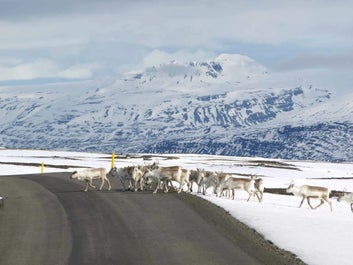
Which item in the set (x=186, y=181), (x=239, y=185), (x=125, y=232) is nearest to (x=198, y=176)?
(x=186, y=181)

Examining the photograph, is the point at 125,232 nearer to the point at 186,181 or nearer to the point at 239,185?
the point at 186,181

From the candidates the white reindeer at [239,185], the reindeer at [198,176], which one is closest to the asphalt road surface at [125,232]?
the white reindeer at [239,185]

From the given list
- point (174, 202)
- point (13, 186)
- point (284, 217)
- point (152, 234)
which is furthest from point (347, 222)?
point (13, 186)

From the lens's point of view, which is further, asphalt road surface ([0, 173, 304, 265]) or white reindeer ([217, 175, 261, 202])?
white reindeer ([217, 175, 261, 202])

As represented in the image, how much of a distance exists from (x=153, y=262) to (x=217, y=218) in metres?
9.22

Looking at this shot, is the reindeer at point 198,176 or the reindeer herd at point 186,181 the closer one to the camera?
the reindeer herd at point 186,181

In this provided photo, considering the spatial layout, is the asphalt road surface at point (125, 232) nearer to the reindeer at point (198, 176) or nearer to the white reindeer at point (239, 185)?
the white reindeer at point (239, 185)

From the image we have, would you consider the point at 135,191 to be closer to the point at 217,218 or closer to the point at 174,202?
the point at 174,202

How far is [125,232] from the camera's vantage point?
25.3 m

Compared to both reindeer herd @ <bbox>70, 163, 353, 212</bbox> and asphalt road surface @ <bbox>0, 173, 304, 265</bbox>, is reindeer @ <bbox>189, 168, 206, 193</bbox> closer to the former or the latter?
reindeer herd @ <bbox>70, 163, 353, 212</bbox>

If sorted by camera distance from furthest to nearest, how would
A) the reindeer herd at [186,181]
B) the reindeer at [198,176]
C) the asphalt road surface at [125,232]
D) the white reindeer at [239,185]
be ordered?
the reindeer at [198,176] → the white reindeer at [239,185] → the reindeer herd at [186,181] → the asphalt road surface at [125,232]

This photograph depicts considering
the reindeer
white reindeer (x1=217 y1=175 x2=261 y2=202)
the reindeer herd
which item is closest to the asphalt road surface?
the reindeer herd

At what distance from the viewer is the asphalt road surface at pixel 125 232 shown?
21172 millimetres

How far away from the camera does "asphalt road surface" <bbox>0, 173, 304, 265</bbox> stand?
21.2m
